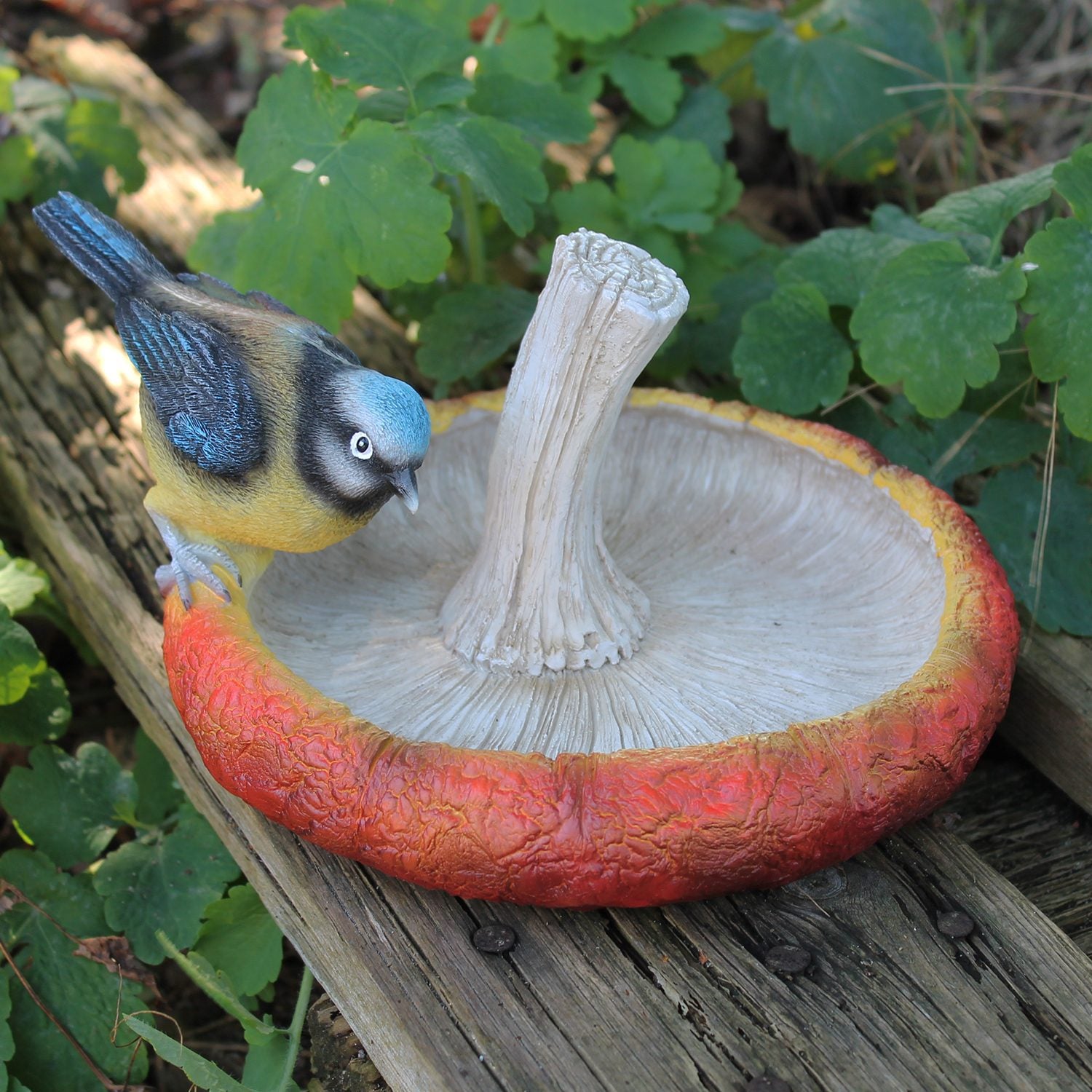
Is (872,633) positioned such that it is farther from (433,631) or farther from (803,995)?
(433,631)

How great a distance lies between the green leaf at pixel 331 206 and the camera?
2.67 metres

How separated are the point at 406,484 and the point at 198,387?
1.43 feet

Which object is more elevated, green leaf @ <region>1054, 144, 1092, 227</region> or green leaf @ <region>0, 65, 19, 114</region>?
green leaf @ <region>0, 65, 19, 114</region>

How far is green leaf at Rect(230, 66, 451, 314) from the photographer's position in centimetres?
267

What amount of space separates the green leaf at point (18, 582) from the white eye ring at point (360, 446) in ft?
3.70

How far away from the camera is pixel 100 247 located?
2.42 m

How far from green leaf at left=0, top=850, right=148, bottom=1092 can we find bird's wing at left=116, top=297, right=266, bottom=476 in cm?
109

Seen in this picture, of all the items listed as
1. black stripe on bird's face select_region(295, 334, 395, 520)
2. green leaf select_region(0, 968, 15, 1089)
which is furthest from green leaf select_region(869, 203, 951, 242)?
green leaf select_region(0, 968, 15, 1089)

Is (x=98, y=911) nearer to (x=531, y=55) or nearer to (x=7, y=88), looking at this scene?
(x=7, y=88)

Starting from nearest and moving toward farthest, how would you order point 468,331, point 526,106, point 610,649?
1. point 610,649
2. point 526,106
3. point 468,331

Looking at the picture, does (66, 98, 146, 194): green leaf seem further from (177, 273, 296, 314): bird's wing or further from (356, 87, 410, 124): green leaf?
(177, 273, 296, 314): bird's wing

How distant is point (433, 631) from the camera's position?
2461 mm

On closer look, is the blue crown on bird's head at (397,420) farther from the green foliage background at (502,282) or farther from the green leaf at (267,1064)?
the green leaf at (267,1064)

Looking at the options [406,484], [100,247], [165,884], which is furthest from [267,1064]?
[100,247]
